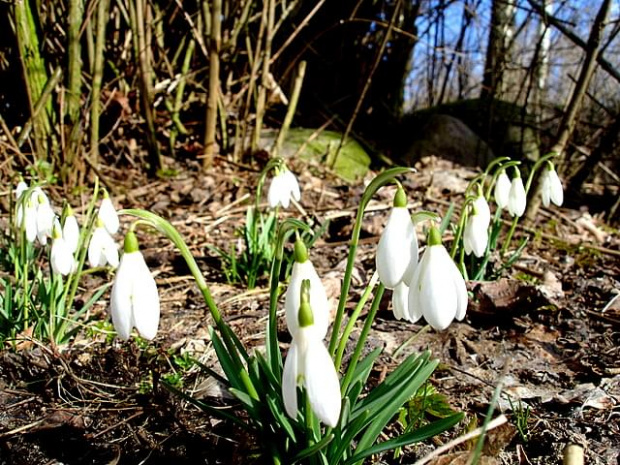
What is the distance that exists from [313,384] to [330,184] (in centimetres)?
384

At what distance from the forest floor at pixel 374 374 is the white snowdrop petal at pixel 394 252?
0.84 feet

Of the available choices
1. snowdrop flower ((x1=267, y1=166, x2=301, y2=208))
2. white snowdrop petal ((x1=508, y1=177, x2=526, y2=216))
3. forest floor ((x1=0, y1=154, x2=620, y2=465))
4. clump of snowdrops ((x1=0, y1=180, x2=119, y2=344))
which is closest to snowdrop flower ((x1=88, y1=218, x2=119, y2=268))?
clump of snowdrops ((x1=0, y1=180, x2=119, y2=344))

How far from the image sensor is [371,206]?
142 inches

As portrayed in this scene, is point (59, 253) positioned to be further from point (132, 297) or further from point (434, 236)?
point (434, 236)

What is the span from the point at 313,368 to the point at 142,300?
354 millimetres

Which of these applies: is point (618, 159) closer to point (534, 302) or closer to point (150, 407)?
point (534, 302)

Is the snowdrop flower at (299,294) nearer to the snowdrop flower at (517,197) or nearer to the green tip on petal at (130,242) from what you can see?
the green tip on petal at (130,242)

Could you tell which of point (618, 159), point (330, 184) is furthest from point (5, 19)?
point (618, 159)

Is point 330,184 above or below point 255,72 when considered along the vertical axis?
below

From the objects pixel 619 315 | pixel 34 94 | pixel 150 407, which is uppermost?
pixel 34 94

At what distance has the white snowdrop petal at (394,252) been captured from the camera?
0.99 meters

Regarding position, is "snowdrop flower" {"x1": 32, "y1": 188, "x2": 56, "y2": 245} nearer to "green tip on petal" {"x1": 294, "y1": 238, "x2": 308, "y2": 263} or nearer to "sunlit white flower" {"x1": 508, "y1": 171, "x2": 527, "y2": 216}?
"green tip on petal" {"x1": 294, "y1": 238, "x2": 308, "y2": 263}

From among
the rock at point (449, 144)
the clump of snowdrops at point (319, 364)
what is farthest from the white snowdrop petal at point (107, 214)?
the rock at point (449, 144)

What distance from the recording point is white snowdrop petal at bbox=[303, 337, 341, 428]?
852 mm
